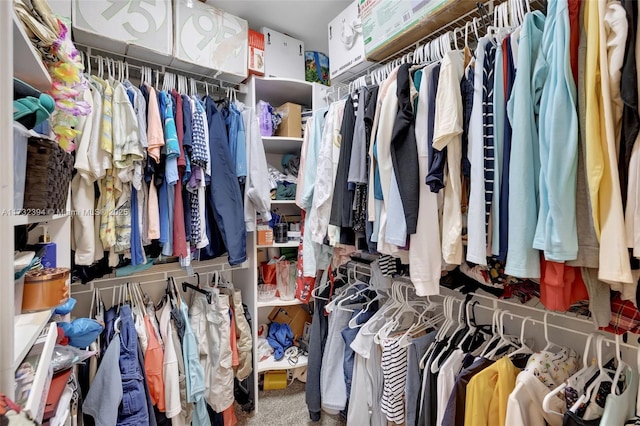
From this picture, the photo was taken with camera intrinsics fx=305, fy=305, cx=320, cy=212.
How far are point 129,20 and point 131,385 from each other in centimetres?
170

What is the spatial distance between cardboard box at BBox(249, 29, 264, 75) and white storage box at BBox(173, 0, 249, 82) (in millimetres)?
37

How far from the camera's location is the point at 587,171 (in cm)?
70

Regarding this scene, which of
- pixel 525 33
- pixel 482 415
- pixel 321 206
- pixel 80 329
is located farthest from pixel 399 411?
pixel 525 33

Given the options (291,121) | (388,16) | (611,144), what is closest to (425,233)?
(611,144)

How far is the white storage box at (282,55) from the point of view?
6.39 feet

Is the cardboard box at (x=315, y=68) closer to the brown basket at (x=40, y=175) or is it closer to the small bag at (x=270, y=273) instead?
the small bag at (x=270, y=273)

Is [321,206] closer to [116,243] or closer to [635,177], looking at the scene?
[116,243]

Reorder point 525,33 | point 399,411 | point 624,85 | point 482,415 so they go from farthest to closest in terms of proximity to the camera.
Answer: point 399,411, point 482,415, point 525,33, point 624,85

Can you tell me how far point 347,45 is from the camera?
1660mm

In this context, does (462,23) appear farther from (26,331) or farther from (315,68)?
(26,331)

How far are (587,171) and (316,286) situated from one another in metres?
→ 1.51

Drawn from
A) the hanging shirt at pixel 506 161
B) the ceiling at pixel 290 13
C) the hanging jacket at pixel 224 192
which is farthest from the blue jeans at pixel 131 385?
the ceiling at pixel 290 13

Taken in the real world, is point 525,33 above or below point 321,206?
above

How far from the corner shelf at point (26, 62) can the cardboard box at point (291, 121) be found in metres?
1.24
